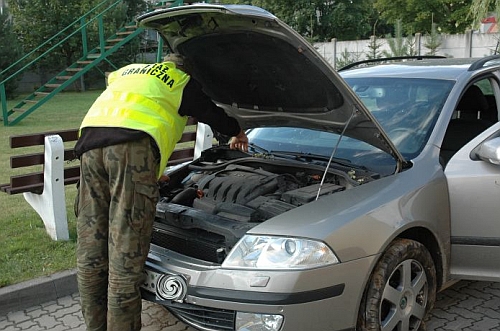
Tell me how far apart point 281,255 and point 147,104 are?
109 centimetres

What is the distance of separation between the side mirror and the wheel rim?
776 mm

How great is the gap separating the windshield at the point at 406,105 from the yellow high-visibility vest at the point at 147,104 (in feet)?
5.04

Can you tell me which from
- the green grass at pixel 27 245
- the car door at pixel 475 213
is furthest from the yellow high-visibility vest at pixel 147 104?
the green grass at pixel 27 245

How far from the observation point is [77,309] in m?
4.03

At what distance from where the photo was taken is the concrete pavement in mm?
3660

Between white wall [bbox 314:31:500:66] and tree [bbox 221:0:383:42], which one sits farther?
tree [bbox 221:0:383:42]

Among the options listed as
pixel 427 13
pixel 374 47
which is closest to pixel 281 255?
pixel 374 47

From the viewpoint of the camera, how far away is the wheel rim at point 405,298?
9.71 ft

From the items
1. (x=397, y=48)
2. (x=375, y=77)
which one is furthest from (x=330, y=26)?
(x=375, y=77)

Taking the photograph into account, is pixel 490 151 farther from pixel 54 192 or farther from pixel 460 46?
pixel 460 46

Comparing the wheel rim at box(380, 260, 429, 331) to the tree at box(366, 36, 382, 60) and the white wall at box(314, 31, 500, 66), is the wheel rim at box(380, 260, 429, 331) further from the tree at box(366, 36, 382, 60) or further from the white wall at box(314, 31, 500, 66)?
the tree at box(366, 36, 382, 60)

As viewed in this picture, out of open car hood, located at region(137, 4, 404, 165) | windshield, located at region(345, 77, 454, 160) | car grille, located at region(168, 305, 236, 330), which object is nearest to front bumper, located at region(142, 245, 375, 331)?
car grille, located at region(168, 305, 236, 330)

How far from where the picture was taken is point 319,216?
275cm

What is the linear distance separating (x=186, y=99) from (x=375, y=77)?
185 cm
